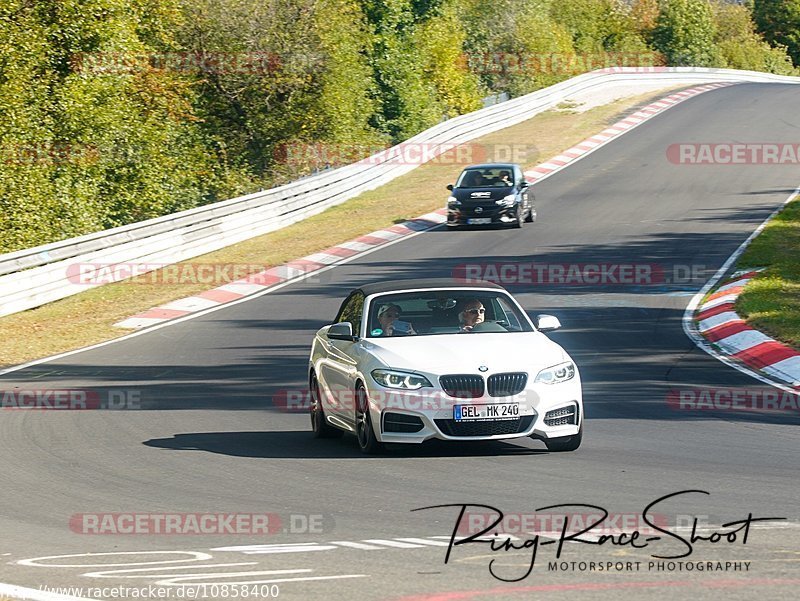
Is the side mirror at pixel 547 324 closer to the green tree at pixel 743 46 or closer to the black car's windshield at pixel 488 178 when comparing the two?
the black car's windshield at pixel 488 178

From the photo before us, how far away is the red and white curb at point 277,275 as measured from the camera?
22672 mm

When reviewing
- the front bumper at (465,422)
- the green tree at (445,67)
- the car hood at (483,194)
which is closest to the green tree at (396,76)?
the green tree at (445,67)

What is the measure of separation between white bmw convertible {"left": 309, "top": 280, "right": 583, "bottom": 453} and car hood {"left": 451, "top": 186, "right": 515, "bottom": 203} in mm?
19513

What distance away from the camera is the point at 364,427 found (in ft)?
35.4

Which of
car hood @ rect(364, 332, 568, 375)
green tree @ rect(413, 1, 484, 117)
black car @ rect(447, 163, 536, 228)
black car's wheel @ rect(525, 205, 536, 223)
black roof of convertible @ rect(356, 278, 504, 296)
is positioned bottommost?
black car's wheel @ rect(525, 205, 536, 223)

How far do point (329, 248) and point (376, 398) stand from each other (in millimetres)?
19355

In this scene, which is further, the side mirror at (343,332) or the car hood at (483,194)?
the car hood at (483,194)

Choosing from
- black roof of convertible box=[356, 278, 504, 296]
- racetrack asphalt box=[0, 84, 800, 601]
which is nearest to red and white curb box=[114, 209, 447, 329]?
racetrack asphalt box=[0, 84, 800, 601]

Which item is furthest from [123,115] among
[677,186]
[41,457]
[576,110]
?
[41,457]

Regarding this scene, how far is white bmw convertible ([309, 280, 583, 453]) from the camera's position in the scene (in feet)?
33.9

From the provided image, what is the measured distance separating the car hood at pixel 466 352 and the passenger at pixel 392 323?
15 centimetres

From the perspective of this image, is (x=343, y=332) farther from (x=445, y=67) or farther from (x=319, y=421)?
(x=445, y=67)

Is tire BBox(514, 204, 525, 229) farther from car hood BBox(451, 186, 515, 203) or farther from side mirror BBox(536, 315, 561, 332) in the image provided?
side mirror BBox(536, 315, 561, 332)

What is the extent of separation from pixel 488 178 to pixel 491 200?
3.53ft
